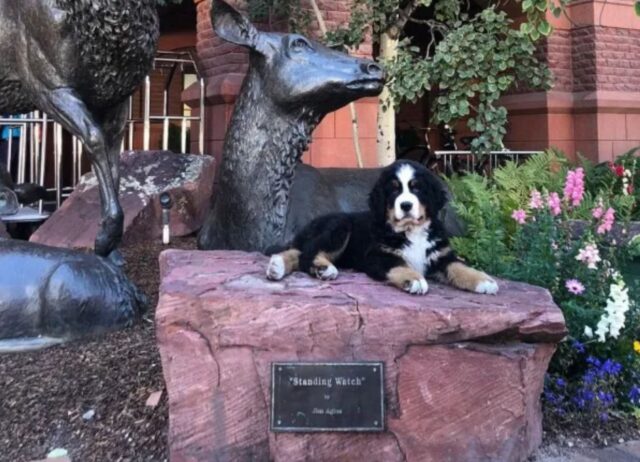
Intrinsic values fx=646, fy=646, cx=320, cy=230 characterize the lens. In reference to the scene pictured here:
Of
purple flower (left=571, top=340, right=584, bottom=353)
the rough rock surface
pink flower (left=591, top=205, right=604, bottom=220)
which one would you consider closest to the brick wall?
the rough rock surface

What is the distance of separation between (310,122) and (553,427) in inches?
88.3

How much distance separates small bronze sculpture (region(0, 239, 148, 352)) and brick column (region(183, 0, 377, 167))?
5.74 metres

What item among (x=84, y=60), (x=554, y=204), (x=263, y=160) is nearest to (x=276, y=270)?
(x=263, y=160)

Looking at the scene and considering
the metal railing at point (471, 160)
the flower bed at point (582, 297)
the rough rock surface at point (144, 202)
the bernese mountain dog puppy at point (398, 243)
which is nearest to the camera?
the bernese mountain dog puppy at point (398, 243)

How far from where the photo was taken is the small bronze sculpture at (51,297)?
11.4ft

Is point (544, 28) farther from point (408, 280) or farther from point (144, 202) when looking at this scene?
point (144, 202)

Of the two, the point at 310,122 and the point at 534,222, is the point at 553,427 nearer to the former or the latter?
the point at 534,222

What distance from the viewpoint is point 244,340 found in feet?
7.87

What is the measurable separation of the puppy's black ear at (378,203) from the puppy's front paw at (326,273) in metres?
0.29

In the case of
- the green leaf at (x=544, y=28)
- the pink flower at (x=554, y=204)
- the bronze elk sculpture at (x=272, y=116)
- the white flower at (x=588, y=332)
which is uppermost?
the green leaf at (x=544, y=28)

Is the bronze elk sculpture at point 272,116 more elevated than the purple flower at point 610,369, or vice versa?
the bronze elk sculpture at point 272,116

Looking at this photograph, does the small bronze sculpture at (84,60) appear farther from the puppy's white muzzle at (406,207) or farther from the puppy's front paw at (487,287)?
the puppy's front paw at (487,287)

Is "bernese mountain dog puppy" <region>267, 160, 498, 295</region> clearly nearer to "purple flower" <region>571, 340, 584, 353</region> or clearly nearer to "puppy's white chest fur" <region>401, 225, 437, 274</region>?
"puppy's white chest fur" <region>401, 225, 437, 274</region>

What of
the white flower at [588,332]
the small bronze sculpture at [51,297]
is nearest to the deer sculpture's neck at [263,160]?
the small bronze sculpture at [51,297]
